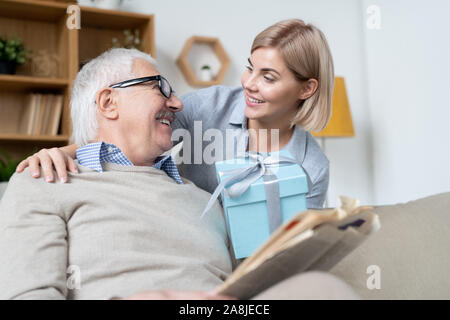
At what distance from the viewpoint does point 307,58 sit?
1.55 m

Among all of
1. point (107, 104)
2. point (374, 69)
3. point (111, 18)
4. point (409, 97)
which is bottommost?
point (107, 104)

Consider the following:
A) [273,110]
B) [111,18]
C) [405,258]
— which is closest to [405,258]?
[405,258]

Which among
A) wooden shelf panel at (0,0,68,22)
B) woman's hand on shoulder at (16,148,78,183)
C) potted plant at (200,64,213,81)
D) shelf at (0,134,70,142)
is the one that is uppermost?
wooden shelf panel at (0,0,68,22)

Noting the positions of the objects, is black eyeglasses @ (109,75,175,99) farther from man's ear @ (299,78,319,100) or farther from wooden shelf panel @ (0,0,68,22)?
wooden shelf panel @ (0,0,68,22)

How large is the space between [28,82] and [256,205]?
222cm

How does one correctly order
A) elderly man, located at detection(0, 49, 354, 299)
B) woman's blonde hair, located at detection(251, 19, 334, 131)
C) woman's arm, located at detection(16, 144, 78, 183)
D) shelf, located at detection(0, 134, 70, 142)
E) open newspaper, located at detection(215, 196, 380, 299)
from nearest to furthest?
open newspaper, located at detection(215, 196, 380, 299) < elderly man, located at detection(0, 49, 354, 299) < woman's arm, located at detection(16, 144, 78, 183) < woman's blonde hair, located at detection(251, 19, 334, 131) < shelf, located at detection(0, 134, 70, 142)

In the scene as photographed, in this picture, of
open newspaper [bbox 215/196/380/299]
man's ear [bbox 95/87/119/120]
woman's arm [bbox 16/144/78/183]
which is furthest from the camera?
man's ear [bbox 95/87/119/120]

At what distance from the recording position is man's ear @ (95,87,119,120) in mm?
1328

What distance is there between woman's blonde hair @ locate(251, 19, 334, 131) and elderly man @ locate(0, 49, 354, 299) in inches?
16.1

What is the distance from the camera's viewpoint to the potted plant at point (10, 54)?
9.29 feet

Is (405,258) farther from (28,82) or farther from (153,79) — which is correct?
(28,82)

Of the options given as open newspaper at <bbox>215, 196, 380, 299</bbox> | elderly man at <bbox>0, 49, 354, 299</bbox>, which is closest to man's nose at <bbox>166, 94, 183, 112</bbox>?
elderly man at <bbox>0, 49, 354, 299</bbox>

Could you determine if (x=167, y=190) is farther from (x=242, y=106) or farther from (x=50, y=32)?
(x=50, y=32)
